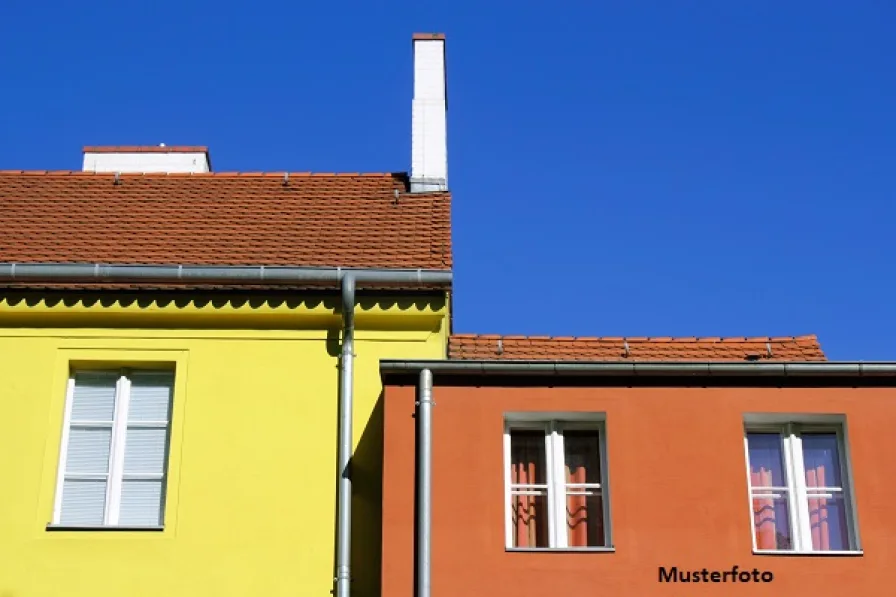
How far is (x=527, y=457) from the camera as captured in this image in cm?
1592

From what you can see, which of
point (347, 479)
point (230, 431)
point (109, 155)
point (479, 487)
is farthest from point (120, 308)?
point (109, 155)

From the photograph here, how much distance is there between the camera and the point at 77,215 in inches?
765

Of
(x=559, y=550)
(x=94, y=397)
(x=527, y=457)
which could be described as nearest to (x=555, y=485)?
(x=527, y=457)

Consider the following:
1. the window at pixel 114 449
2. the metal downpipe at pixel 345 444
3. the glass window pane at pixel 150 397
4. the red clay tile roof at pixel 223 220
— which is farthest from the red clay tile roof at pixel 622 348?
the window at pixel 114 449

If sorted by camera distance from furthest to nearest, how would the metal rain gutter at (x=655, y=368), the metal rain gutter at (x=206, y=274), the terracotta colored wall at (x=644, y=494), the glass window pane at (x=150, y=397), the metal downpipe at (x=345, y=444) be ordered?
the metal rain gutter at (x=206, y=274)
the glass window pane at (x=150, y=397)
the metal rain gutter at (x=655, y=368)
the metal downpipe at (x=345, y=444)
the terracotta colored wall at (x=644, y=494)

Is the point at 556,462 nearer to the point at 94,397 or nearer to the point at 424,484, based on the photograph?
the point at 424,484

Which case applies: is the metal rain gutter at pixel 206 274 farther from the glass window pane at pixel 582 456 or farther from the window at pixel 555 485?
the glass window pane at pixel 582 456

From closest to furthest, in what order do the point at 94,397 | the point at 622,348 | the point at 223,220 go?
the point at 94,397, the point at 223,220, the point at 622,348

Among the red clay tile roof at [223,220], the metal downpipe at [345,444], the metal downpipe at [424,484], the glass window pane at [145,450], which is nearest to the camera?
the metal downpipe at [424,484]

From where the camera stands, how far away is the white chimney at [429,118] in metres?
20.0

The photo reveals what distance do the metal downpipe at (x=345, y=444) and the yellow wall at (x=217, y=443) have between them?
139 mm

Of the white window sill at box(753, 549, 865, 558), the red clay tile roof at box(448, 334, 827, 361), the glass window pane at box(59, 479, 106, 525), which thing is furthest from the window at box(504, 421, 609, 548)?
the glass window pane at box(59, 479, 106, 525)

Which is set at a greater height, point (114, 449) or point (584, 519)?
point (114, 449)

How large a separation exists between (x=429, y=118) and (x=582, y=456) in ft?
22.4
